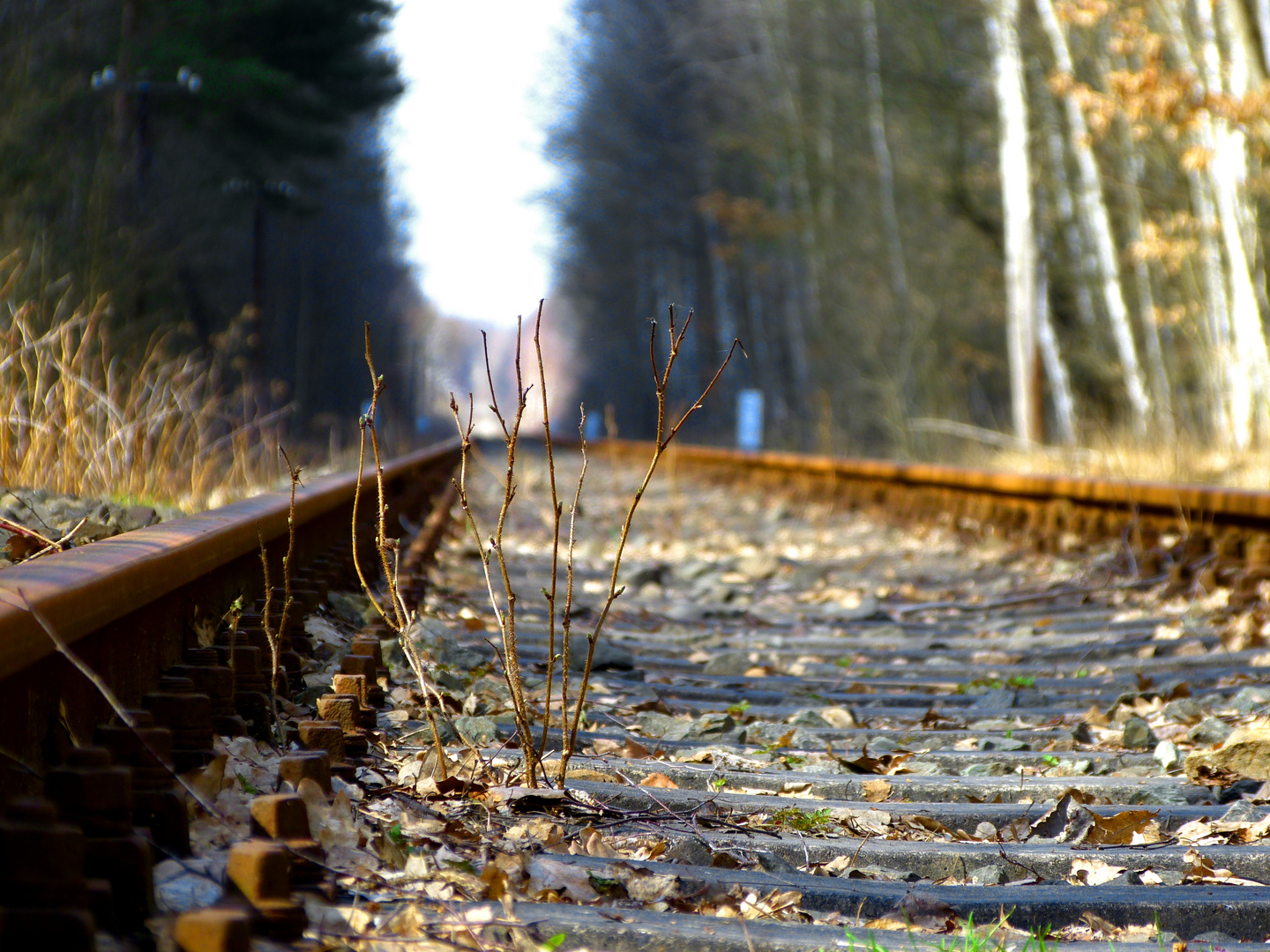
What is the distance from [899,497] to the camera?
8703 mm

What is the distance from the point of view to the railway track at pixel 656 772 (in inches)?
64.7

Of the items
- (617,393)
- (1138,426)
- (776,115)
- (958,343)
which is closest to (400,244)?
(617,393)

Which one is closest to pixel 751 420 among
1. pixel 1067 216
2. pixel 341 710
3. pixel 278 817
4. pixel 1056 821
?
pixel 1067 216

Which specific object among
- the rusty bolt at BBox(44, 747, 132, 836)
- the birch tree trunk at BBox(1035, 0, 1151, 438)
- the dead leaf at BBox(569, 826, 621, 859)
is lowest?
the dead leaf at BBox(569, 826, 621, 859)

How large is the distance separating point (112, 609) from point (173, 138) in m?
26.9

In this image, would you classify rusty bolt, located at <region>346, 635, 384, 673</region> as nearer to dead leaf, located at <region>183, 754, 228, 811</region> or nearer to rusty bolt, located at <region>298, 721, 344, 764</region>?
rusty bolt, located at <region>298, 721, 344, 764</region>

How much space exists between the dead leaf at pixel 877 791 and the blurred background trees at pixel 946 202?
46.1 inches

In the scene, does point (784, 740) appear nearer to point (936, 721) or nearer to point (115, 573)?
point (936, 721)

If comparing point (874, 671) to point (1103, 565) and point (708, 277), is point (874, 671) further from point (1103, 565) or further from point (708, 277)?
point (708, 277)

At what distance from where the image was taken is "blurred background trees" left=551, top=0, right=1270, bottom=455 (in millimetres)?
11086

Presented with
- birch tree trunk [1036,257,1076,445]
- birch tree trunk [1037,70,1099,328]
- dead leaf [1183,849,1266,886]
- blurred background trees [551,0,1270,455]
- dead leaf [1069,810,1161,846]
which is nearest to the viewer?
dead leaf [1183,849,1266,886]

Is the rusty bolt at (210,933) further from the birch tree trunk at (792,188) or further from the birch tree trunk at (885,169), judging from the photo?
the birch tree trunk at (792,188)

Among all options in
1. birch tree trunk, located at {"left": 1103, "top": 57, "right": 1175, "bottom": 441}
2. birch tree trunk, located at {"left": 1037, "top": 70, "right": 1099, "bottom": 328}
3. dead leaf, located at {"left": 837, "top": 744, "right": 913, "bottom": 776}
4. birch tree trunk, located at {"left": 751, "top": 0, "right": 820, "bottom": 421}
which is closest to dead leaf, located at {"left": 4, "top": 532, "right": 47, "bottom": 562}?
dead leaf, located at {"left": 837, "top": 744, "right": 913, "bottom": 776}

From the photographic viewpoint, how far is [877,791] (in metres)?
2.63
